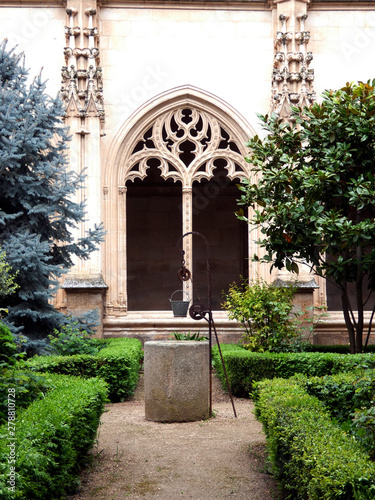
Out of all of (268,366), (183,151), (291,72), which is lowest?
(268,366)

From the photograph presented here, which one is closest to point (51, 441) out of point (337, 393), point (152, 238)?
point (337, 393)

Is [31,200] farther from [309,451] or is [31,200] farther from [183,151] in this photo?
[309,451]

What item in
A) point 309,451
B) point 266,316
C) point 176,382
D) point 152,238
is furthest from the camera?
point 152,238

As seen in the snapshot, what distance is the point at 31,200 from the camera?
33.4ft

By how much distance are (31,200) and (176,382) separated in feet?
13.2

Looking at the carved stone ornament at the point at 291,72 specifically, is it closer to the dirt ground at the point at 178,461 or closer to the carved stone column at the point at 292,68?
the carved stone column at the point at 292,68

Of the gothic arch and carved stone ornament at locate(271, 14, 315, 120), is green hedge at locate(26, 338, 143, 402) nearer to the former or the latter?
the gothic arch

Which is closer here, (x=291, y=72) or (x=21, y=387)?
(x=21, y=387)

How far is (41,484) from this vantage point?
3.97 meters

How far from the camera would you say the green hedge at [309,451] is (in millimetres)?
3354

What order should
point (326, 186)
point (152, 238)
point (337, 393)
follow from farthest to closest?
1. point (152, 238)
2. point (326, 186)
3. point (337, 393)

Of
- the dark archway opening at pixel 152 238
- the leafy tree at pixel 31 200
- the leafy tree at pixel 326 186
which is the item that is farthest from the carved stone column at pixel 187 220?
the dark archway opening at pixel 152 238

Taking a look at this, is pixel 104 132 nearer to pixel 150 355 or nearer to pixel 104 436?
pixel 150 355

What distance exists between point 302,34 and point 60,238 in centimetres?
603
